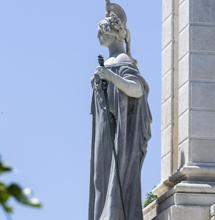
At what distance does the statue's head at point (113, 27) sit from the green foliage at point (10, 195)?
1028 cm

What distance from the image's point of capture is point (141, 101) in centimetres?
1080

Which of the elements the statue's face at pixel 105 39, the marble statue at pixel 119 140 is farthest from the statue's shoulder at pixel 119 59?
the statue's face at pixel 105 39

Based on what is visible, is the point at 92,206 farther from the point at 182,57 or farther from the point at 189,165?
the point at 182,57

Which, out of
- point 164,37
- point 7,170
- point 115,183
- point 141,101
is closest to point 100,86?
point 141,101

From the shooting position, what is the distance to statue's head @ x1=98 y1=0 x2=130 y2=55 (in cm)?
1135

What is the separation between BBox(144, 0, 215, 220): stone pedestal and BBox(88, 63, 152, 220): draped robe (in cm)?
51

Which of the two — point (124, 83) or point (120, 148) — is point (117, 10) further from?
point (120, 148)

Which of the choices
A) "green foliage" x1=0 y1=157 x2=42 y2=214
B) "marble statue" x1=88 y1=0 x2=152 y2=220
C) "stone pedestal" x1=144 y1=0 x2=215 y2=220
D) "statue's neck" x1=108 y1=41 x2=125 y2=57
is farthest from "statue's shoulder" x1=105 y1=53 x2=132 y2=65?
"green foliage" x1=0 y1=157 x2=42 y2=214

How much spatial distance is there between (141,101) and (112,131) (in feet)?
1.92

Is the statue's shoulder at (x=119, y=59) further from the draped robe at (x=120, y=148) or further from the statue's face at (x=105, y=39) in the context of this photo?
the statue's face at (x=105, y=39)

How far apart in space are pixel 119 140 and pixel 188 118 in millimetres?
986

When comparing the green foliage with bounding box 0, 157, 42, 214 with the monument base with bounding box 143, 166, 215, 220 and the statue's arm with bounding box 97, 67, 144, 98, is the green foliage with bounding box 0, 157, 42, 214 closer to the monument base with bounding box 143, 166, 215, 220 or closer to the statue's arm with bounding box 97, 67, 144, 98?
the monument base with bounding box 143, 166, 215, 220

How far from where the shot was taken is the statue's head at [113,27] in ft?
37.2

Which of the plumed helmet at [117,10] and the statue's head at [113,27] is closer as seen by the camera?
the statue's head at [113,27]
